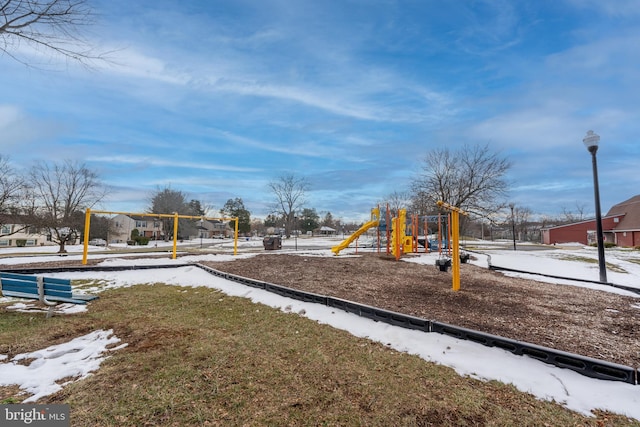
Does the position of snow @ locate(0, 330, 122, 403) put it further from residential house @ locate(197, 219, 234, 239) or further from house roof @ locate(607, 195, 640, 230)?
residential house @ locate(197, 219, 234, 239)

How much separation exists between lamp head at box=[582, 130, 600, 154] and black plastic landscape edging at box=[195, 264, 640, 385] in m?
8.14

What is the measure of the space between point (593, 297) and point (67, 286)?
1077 cm

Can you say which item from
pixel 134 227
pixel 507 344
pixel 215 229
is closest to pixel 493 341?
pixel 507 344

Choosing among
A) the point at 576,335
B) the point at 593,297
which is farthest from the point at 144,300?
the point at 593,297

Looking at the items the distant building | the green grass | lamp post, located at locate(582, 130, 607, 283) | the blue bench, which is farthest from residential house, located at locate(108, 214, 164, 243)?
lamp post, located at locate(582, 130, 607, 283)

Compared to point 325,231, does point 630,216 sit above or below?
above

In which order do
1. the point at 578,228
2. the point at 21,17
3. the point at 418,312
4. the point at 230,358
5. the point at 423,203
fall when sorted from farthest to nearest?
the point at 578,228 → the point at 423,203 → the point at 418,312 → the point at 21,17 → the point at 230,358

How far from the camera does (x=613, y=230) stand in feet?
116

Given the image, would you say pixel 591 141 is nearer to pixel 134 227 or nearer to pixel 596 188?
pixel 596 188

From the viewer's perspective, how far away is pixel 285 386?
2730 millimetres

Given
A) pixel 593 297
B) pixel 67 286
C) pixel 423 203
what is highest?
pixel 423 203

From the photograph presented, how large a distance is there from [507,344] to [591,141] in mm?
8306

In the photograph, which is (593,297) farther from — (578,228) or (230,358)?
(578,228)

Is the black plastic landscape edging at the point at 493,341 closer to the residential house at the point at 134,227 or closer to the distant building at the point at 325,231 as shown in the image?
the residential house at the point at 134,227
